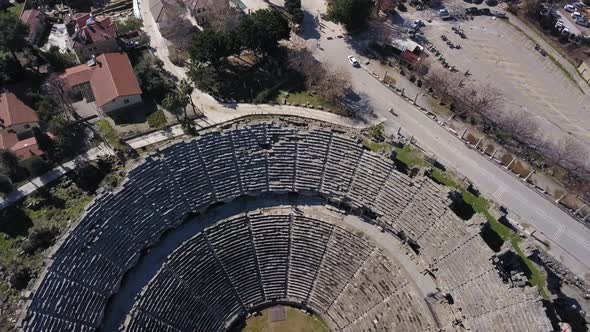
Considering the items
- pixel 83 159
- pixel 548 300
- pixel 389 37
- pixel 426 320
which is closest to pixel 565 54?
pixel 389 37

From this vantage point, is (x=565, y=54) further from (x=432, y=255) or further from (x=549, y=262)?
(x=432, y=255)

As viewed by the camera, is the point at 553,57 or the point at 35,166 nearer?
the point at 35,166

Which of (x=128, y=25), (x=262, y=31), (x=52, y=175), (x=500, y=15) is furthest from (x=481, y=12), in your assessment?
(x=52, y=175)

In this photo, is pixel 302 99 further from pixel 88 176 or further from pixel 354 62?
pixel 88 176

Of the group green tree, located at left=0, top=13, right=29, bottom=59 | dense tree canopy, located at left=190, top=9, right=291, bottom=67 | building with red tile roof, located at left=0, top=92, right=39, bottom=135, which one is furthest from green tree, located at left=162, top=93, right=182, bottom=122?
green tree, located at left=0, top=13, right=29, bottom=59

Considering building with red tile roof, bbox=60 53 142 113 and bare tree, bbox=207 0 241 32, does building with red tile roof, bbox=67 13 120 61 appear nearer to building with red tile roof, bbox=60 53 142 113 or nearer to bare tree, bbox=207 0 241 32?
building with red tile roof, bbox=60 53 142 113

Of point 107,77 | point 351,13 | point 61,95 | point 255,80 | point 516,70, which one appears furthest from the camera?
point 516,70
